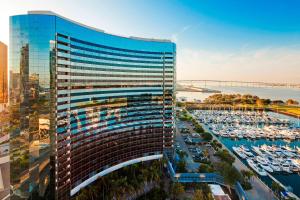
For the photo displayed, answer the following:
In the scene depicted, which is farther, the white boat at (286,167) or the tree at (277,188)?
the white boat at (286,167)

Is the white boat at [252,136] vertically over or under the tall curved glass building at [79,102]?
under

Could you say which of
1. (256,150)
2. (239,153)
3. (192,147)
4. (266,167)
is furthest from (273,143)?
(192,147)

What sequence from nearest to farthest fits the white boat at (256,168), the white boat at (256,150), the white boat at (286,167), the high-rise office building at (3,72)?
the white boat at (256,168)
the white boat at (286,167)
the high-rise office building at (3,72)
the white boat at (256,150)

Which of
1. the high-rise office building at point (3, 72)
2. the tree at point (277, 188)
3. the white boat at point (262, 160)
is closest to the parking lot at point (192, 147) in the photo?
the white boat at point (262, 160)

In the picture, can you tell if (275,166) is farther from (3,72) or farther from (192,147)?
(3,72)

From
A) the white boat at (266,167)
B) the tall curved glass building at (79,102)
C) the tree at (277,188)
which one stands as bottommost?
the white boat at (266,167)

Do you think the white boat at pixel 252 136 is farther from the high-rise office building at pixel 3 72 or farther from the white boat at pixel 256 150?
the high-rise office building at pixel 3 72

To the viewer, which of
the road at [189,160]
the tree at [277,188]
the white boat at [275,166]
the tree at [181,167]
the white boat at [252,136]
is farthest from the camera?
the white boat at [252,136]

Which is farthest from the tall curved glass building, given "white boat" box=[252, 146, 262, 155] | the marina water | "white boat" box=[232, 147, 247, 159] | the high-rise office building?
"white boat" box=[252, 146, 262, 155]

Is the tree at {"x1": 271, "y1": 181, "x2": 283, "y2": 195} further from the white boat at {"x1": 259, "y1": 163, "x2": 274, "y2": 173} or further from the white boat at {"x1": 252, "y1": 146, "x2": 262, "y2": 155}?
the white boat at {"x1": 252, "y1": 146, "x2": 262, "y2": 155}
